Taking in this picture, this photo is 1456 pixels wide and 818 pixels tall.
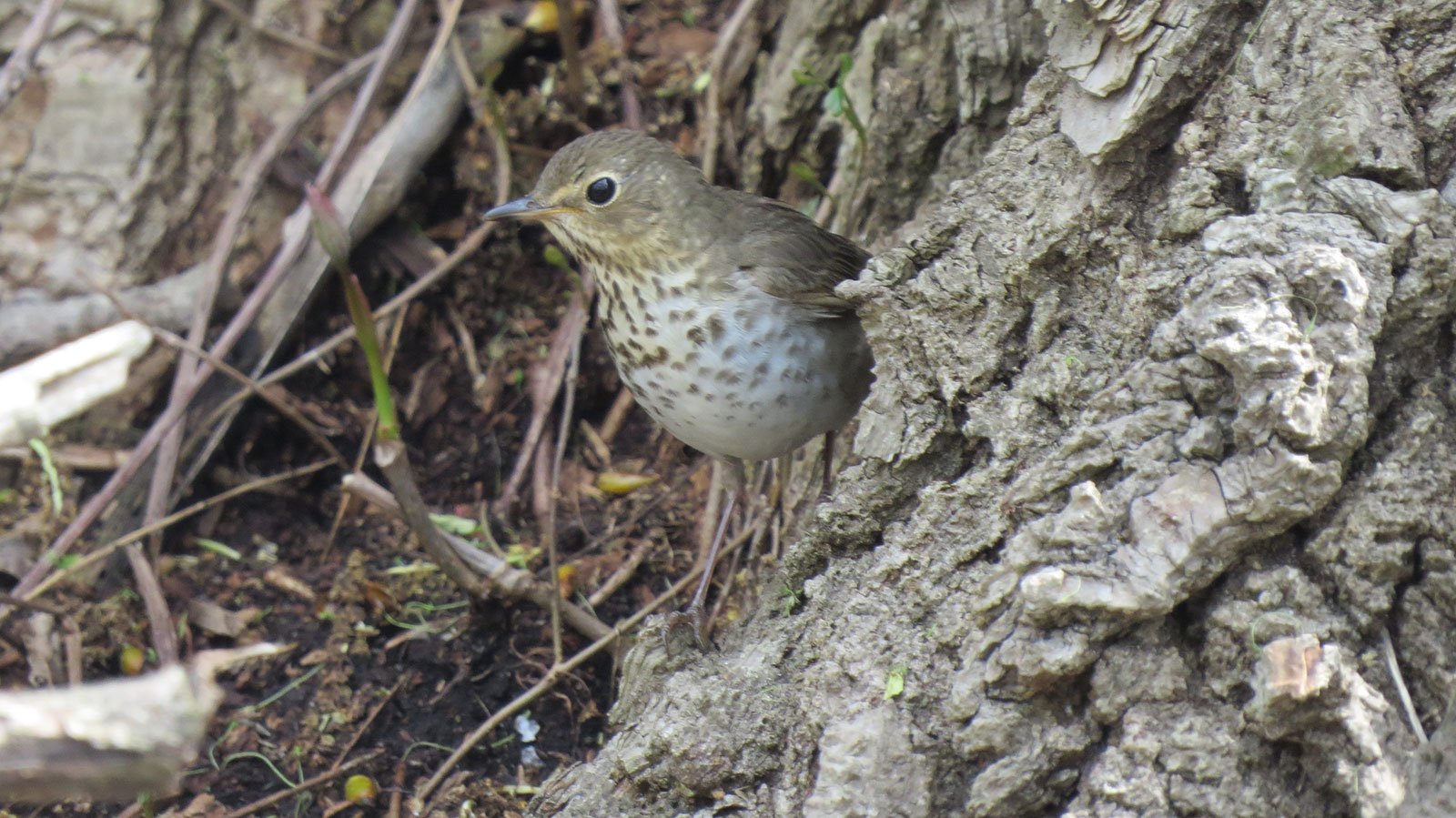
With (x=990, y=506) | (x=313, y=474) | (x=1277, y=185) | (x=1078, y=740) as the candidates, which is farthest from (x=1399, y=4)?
(x=313, y=474)

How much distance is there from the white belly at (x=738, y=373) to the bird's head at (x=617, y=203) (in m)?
0.16

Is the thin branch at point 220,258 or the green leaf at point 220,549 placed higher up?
the thin branch at point 220,258

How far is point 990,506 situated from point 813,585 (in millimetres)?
457

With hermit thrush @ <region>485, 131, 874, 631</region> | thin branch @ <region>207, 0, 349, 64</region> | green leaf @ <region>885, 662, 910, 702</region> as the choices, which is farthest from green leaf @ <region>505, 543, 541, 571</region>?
thin branch @ <region>207, 0, 349, 64</region>

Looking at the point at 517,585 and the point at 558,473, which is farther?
the point at 558,473

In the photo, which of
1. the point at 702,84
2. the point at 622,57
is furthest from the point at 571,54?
the point at 702,84

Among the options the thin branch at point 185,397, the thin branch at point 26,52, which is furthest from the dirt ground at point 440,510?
the thin branch at point 26,52

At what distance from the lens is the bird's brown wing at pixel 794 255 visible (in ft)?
11.0

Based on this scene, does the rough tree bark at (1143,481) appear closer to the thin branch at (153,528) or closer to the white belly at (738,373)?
the white belly at (738,373)

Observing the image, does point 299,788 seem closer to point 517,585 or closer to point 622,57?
point 517,585

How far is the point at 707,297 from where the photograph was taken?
3.31 metres

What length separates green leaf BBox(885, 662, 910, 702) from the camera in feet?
7.48

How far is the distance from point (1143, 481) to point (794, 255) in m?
1.54

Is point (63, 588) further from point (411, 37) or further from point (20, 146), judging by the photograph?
point (411, 37)
